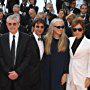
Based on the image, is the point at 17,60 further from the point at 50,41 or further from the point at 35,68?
the point at 50,41

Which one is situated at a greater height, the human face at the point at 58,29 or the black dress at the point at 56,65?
the human face at the point at 58,29

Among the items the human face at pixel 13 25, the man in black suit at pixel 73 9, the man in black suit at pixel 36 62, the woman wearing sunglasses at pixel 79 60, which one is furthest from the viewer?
the man in black suit at pixel 73 9

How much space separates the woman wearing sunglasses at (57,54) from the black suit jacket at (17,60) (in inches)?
15.0

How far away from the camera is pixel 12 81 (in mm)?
6879

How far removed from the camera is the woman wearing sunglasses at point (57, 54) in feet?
22.4

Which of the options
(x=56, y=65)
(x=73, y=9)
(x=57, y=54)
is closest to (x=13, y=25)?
(x=57, y=54)

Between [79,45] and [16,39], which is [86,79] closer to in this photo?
[79,45]

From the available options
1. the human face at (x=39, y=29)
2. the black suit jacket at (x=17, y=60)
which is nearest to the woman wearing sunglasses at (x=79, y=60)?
the human face at (x=39, y=29)

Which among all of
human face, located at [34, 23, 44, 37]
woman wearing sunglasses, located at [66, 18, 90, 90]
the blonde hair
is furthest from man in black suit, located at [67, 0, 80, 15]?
woman wearing sunglasses, located at [66, 18, 90, 90]

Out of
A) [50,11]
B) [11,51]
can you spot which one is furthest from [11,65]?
[50,11]

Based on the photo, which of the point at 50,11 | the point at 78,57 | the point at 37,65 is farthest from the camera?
the point at 50,11

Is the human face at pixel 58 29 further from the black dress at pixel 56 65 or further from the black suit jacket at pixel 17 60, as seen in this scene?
the black suit jacket at pixel 17 60

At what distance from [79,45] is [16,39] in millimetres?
1149

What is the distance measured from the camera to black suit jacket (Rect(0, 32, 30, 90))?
6.82m
